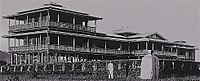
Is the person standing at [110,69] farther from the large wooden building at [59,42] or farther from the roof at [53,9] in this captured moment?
the roof at [53,9]

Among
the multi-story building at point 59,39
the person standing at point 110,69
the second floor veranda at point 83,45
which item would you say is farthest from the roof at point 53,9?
the person standing at point 110,69

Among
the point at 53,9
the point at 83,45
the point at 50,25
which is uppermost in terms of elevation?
the point at 53,9

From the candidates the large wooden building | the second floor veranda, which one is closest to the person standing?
the large wooden building

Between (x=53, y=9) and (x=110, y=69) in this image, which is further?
(x=53, y=9)

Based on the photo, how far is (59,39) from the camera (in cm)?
4397

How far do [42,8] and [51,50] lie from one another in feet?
16.1

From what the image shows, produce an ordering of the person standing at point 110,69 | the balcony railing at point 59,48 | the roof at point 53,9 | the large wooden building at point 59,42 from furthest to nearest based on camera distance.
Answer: the roof at point 53,9 < the balcony railing at point 59,48 < the large wooden building at point 59,42 < the person standing at point 110,69

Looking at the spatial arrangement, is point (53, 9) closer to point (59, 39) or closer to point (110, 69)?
point (59, 39)

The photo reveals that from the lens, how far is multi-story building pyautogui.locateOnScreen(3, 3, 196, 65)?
41.0 meters

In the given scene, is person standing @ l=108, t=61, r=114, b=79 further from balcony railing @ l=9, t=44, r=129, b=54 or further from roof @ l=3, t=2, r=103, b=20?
roof @ l=3, t=2, r=103, b=20

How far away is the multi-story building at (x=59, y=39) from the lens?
4097cm

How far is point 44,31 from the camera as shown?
131 feet

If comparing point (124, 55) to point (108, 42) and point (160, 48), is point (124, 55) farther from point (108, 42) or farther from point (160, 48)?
point (160, 48)

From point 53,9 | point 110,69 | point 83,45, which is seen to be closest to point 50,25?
point 53,9
